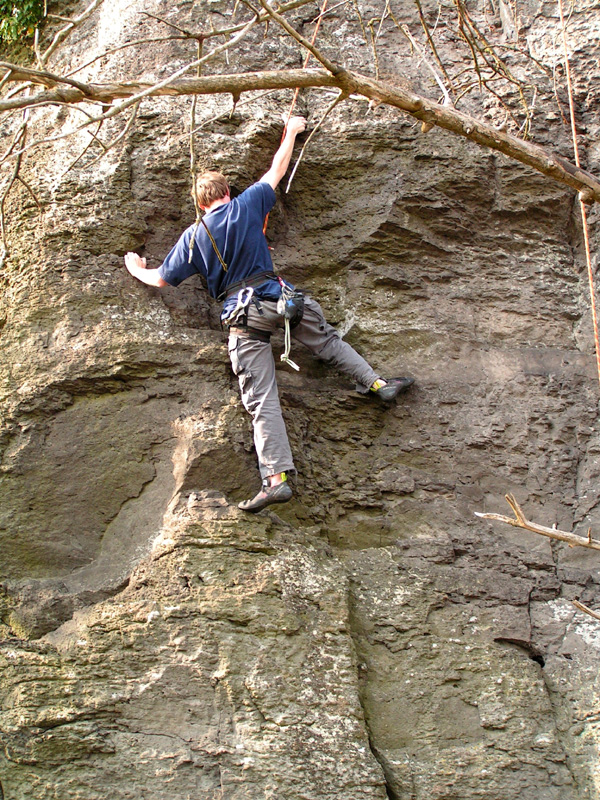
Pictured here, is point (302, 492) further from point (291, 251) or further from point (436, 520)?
point (291, 251)

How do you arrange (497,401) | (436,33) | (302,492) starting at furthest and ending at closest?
(436,33)
(497,401)
(302,492)

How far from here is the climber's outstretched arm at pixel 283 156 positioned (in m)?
4.64

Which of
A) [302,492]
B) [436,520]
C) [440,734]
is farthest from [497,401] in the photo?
[440,734]

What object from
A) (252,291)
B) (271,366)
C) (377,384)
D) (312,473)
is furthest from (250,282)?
(312,473)

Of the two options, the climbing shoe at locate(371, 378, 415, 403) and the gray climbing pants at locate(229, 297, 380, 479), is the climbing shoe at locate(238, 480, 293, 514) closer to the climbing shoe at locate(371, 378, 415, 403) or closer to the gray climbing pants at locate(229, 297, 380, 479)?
the gray climbing pants at locate(229, 297, 380, 479)

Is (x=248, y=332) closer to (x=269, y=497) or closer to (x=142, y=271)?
(x=142, y=271)

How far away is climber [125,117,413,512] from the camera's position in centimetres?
441

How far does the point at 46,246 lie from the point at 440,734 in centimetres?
340

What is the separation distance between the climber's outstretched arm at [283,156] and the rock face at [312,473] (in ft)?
1.25

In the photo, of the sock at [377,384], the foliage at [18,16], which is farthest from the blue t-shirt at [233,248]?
the foliage at [18,16]

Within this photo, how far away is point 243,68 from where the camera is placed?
212 inches

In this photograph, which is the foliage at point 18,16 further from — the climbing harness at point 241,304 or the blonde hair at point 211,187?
the climbing harness at point 241,304

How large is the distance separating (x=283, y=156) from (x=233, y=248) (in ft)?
2.03

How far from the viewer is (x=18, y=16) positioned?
18.4 ft
